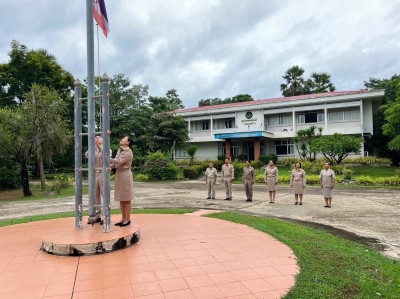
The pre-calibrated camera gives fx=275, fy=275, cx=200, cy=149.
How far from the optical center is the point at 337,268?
3.90 metres

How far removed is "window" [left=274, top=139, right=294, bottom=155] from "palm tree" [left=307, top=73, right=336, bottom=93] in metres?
16.1

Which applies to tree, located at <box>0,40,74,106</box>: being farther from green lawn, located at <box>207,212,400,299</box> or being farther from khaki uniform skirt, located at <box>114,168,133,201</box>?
green lawn, located at <box>207,212,400,299</box>

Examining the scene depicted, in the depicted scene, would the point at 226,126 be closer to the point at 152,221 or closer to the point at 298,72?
the point at 298,72

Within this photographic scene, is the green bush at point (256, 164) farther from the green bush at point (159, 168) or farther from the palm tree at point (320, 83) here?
the palm tree at point (320, 83)

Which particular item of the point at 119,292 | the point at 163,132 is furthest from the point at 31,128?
the point at 163,132

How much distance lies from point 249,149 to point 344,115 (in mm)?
10458

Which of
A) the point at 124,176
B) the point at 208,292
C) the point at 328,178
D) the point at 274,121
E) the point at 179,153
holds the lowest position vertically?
the point at 208,292

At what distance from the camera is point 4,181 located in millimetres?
17797

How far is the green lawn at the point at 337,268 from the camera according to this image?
3.18 meters

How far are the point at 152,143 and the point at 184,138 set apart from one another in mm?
3377

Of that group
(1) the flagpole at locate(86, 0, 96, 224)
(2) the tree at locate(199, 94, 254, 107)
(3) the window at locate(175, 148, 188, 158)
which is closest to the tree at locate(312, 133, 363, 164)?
(3) the window at locate(175, 148, 188, 158)

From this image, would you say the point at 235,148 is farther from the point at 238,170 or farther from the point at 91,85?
the point at 91,85

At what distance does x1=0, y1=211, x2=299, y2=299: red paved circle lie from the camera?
122 inches

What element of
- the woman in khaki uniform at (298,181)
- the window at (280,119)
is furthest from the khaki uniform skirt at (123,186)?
the window at (280,119)
